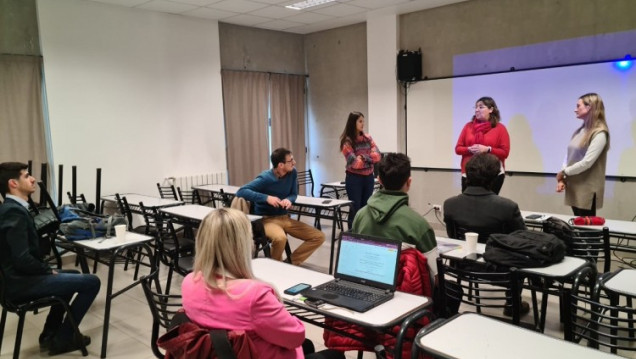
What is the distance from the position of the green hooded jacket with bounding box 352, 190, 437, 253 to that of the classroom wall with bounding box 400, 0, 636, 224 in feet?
12.6

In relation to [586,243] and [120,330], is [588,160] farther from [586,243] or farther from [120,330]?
[120,330]

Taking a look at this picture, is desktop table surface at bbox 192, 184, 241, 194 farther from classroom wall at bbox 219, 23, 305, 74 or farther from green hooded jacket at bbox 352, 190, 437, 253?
green hooded jacket at bbox 352, 190, 437, 253

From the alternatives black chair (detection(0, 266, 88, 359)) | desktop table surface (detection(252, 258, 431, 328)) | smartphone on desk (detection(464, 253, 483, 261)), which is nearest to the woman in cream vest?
smartphone on desk (detection(464, 253, 483, 261))

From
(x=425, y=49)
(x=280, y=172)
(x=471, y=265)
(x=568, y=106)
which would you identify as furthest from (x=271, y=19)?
(x=471, y=265)

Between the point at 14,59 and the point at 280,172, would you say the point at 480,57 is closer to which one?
the point at 280,172

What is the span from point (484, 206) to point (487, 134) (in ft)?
6.23

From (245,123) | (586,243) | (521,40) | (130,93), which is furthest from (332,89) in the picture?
(586,243)

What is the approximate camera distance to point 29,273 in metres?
2.79

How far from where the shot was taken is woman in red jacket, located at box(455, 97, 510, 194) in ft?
14.5

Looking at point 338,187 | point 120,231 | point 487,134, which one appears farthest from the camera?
point 338,187

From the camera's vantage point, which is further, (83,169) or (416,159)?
(416,159)

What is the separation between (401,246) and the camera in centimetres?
208

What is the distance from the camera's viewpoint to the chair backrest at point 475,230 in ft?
9.24

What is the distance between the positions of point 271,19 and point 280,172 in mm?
3385
